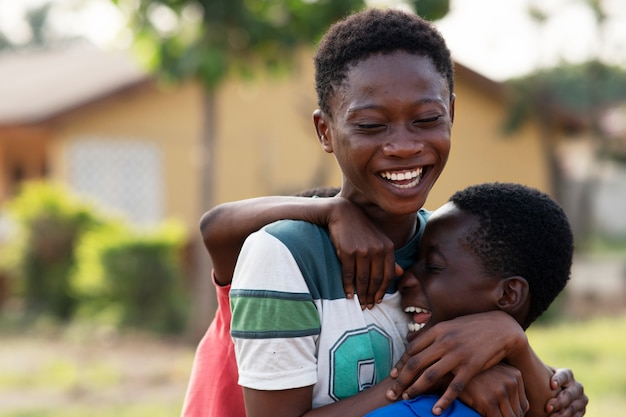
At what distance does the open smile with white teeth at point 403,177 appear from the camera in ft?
6.70

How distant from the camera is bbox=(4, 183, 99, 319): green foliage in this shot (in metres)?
11.1

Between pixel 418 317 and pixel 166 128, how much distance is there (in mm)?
12630

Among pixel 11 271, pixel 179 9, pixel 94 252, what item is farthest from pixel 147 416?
pixel 11 271

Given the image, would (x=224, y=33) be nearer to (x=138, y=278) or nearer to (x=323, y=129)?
(x=138, y=278)

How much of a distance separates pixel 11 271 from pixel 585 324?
23.8 ft

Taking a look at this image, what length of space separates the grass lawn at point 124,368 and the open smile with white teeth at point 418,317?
440 centimetres

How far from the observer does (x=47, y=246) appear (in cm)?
1111

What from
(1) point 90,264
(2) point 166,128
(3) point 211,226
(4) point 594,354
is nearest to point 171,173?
(2) point 166,128

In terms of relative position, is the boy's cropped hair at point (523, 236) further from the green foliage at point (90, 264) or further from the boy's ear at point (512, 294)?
the green foliage at point (90, 264)

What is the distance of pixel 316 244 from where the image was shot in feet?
6.63

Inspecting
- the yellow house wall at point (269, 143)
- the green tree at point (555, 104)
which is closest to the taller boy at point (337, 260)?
the yellow house wall at point (269, 143)

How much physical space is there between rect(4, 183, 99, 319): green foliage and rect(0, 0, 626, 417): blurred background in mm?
21

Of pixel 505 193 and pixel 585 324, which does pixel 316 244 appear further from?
pixel 585 324

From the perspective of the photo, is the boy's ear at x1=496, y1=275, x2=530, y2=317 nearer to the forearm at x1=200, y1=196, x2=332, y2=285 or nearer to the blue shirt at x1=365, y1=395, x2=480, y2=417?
the blue shirt at x1=365, y1=395, x2=480, y2=417
